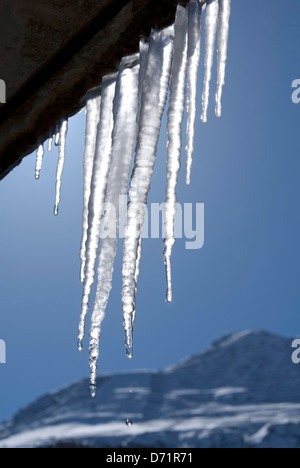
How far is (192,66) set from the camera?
2174 millimetres

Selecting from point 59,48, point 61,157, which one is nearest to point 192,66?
point 59,48

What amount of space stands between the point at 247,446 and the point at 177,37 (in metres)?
59.4

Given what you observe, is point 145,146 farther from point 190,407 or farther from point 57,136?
point 190,407

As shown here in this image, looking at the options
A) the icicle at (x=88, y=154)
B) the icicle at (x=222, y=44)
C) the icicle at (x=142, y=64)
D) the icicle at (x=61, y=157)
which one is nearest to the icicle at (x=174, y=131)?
the icicle at (x=142, y=64)

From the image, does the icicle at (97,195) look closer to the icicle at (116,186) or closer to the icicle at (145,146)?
the icicle at (116,186)

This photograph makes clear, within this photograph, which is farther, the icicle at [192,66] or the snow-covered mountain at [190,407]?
the snow-covered mountain at [190,407]

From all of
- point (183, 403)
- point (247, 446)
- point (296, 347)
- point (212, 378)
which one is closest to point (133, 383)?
point (183, 403)

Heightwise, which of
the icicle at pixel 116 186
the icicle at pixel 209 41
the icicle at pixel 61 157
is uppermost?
the icicle at pixel 209 41

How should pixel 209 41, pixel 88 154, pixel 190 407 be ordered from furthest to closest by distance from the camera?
pixel 190 407
pixel 88 154
pixel 209 41

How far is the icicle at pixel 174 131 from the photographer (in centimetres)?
207

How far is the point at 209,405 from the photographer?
7112 cm

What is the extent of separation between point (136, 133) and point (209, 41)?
0.59 meters

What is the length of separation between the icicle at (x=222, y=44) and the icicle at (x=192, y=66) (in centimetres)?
A: 12

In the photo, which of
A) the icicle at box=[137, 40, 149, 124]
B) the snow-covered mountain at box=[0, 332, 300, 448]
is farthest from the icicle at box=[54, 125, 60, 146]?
the snow-covered mountain at box=[0, 332, 300, 448]
